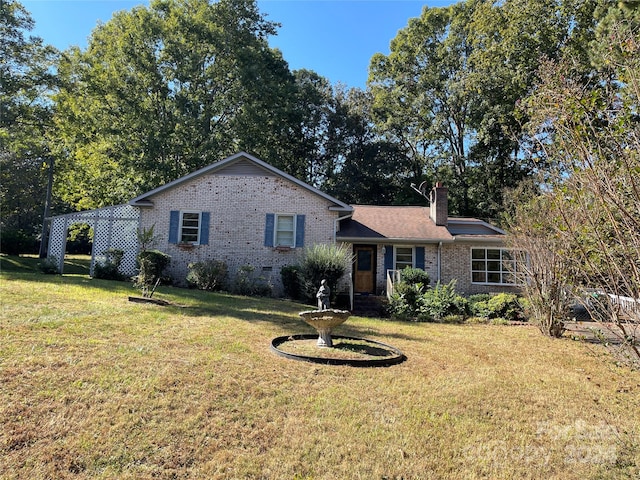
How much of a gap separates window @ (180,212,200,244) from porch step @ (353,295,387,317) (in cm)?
686

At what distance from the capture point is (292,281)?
1460 cm

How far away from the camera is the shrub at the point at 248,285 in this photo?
48.2 ft

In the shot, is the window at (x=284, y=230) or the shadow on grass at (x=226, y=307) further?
the window at (x=284, y=230)

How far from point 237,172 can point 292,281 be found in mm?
5124

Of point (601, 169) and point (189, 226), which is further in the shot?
point (189, 226)

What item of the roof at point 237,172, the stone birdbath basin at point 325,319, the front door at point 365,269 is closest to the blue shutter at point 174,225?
the roof at point 237,172

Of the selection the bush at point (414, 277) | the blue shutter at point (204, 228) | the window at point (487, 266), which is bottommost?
the bush at point (414, 277)

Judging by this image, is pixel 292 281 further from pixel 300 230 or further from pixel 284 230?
pixel 284 230

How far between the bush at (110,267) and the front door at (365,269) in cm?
945

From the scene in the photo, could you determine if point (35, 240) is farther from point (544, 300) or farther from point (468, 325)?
point (544, 300)

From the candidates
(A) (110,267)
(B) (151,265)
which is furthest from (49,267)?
(B) (151,265)

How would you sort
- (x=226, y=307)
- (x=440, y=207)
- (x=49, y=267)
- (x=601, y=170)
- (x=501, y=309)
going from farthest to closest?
(x=440, y=207) → (x=49, y=267) → (x=501, y=309) → (x=226, y=307) → (x=601, y=170)

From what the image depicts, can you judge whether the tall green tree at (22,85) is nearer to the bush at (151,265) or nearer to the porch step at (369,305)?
the bush at (151,265)

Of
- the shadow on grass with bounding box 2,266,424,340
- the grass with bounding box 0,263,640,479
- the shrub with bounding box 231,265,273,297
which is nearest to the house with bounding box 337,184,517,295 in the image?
the shrub with bounding box 231,265,273,297
